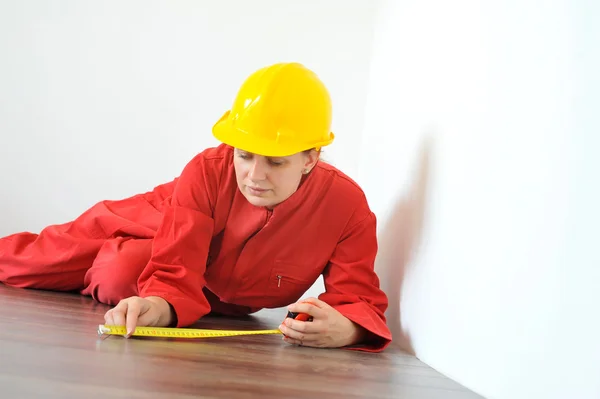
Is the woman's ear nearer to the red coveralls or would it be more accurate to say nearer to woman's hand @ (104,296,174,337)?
the red coveralls

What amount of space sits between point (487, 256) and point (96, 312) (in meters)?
0.98

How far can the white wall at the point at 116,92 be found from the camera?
3053 millimetres

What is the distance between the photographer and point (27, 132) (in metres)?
3.06

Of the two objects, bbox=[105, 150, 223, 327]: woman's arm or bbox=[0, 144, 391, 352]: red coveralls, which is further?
bbox=[0, 144, 391, 352]: red coveralls

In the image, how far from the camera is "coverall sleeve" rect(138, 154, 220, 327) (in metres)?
1.55

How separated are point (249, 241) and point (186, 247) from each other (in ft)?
0.67

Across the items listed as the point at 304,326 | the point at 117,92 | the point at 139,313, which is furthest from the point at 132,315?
the point at 117,92

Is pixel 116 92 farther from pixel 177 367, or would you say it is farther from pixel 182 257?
pixel 177 367

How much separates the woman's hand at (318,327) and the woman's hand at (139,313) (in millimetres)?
264

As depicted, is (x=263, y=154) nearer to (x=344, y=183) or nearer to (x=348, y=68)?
(x=344, y=183)

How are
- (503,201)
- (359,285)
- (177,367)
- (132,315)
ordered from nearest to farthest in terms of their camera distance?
(177,367)
(503,201)
(132,315)
(359,285)

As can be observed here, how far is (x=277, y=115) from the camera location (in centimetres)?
154

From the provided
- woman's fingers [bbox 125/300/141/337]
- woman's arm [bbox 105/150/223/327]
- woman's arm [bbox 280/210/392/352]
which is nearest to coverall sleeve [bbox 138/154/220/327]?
woman's arm [bbox 105/150/223/327]

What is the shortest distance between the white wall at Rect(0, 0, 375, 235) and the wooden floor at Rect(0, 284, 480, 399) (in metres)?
1.45
